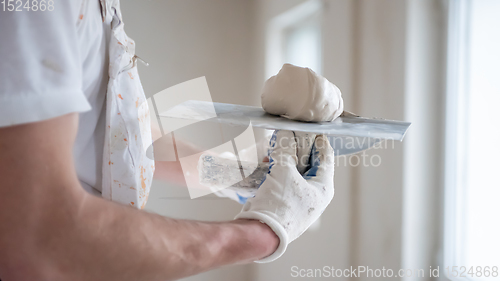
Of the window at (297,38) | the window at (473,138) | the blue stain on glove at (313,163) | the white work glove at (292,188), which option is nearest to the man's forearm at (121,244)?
the white work glove at (292,188)

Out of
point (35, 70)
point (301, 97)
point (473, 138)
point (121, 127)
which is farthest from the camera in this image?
point (473, 138)

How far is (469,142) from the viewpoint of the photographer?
990 mm

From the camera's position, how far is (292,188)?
547 mm

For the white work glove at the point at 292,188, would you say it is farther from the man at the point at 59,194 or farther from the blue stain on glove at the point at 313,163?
the man at the point at 59,194

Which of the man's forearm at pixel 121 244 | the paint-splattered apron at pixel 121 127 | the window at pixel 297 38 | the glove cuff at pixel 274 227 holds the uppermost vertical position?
the window at pixel 297 38

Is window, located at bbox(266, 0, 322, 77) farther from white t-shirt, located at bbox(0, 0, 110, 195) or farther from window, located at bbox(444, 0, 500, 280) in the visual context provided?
white t-shirt, located at bbox(0, 0, 110, 195)

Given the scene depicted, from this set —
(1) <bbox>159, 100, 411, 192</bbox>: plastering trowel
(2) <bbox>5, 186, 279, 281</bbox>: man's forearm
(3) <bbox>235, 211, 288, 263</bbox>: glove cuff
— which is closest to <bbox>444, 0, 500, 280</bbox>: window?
(1) <bbox>159, 100, 411, 192</bbox>: plastering trowel

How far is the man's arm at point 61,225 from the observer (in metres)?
0.24

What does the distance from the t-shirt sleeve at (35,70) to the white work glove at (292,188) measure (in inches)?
12.8

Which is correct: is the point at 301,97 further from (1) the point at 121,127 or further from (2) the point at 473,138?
(2) the point at 473,138

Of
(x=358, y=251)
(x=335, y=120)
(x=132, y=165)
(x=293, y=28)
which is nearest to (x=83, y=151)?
(x=132, y=165)

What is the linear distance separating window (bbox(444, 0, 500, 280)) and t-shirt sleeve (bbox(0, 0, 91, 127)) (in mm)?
1122

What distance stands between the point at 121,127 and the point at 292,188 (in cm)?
31

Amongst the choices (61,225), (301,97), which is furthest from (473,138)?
(61,225)
